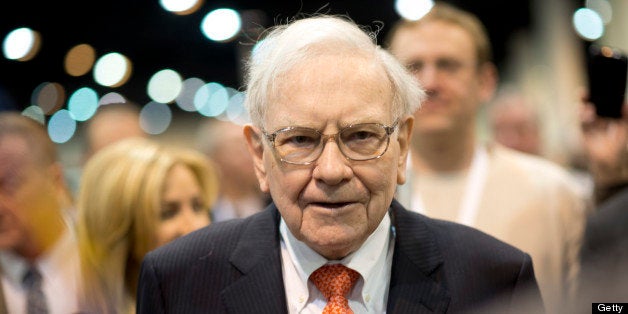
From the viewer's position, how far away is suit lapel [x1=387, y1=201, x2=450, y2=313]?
2.32 metres

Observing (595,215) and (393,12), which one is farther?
(393,12)

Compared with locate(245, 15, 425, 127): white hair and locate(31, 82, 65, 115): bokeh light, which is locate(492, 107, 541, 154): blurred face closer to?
locate(245, 15, 425, 127): white hair

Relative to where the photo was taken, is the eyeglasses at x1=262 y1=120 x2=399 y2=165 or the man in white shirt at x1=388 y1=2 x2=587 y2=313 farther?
the man in white shirt at x1=388 y1=2 x2=587 y2=313

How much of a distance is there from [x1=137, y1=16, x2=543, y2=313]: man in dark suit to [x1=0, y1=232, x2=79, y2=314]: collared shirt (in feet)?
Result: 2.92

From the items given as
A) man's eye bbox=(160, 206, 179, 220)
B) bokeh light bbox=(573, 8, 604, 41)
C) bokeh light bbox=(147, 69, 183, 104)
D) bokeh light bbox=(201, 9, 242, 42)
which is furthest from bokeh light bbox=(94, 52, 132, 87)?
man's eye bbox=(160, 206, 179, 220)

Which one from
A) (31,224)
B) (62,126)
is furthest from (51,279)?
(62,126)

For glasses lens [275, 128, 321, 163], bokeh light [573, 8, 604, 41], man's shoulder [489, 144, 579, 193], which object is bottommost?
man's shoulder [489, 144, 579, 193]

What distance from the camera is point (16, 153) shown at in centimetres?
330

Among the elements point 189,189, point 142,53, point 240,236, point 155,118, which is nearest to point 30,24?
point 142,53

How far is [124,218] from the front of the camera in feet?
11.5

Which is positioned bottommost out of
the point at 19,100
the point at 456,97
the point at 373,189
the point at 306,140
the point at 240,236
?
the point at 240,236

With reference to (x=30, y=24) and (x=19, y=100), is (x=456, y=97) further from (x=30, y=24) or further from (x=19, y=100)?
(x=19, y=100)

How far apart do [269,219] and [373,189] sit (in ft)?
1.50

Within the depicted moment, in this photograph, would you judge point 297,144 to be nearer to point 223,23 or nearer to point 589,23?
point 589,23
